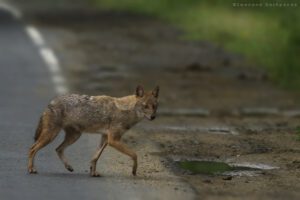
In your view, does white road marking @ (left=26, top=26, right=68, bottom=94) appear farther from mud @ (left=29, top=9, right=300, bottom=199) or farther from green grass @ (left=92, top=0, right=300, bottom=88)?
green grass @ (left=92, top=0, right=300, bottom=88)

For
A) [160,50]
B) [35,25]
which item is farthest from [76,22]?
[160,50]

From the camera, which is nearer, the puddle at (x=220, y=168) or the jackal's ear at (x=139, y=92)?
the jackal's ear at (x=139, y=92)

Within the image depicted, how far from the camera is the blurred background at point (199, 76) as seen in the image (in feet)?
38.3

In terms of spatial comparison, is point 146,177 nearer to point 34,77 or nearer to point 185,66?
point 34,77

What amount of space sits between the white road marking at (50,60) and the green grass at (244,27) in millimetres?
3707

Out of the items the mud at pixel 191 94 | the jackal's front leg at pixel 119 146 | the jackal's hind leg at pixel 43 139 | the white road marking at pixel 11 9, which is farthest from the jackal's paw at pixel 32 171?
the white road marking at pixel 11 9

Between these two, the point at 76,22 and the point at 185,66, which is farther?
the point at 76,22

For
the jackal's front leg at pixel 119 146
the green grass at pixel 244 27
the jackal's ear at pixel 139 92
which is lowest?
the jackal's front leg at pixel 119 146

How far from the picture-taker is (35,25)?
30.0m

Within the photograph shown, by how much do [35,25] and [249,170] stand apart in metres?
19.0

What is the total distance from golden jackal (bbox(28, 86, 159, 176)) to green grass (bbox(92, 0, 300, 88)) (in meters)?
9.26

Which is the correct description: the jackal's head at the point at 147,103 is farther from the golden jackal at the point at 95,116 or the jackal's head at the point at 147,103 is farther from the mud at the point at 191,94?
the mud at the point at 191,94

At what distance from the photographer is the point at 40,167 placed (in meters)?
11.5

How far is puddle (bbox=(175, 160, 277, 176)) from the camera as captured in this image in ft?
37.6
